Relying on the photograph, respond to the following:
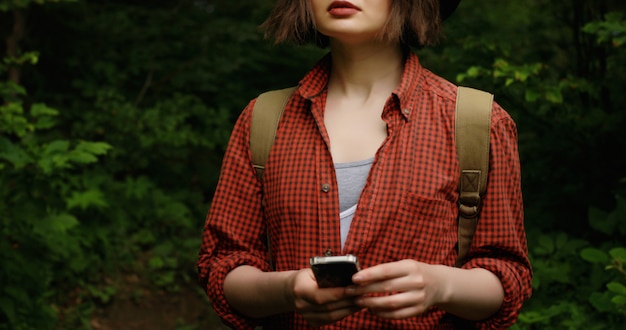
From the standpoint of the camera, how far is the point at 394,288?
58.1 inches

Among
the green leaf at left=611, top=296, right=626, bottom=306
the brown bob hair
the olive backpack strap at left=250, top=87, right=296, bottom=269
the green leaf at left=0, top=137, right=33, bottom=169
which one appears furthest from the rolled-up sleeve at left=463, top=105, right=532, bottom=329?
the green leaf at left=0, top=137, right=33, bottom=169

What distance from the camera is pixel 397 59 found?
1.94 meters

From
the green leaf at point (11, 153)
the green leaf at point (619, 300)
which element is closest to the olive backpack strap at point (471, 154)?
→ the green leaf at point (619, 300)

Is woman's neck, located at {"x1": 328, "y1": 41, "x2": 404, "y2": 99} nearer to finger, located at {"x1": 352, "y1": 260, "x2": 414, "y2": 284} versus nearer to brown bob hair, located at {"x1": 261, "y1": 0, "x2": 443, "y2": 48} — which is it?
brown bob hair, located at {"x1": 261, "y1": 0, "x2": 443, "y2": 48}

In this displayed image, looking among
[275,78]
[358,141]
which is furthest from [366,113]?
[275,78]

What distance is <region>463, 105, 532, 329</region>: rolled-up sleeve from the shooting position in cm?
176

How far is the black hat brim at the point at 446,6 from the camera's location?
1.99 m

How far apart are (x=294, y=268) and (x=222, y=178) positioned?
32cm

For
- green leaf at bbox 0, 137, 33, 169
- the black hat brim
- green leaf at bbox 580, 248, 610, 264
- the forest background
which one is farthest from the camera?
the forest background

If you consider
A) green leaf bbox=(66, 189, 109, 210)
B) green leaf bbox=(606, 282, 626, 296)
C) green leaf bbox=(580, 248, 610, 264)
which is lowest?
green leaf bbox=(66, 189, 109, 210)

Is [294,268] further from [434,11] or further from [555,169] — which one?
[555,169]

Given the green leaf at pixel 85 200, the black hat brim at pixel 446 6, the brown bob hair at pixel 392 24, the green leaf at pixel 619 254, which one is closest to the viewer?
the brown bob hair at pixel 392 24

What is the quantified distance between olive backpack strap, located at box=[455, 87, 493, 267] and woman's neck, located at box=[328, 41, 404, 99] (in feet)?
0.68

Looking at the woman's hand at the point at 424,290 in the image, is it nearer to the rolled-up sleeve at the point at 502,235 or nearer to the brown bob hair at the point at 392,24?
the rolled-up sleeve at the point at 502,235
